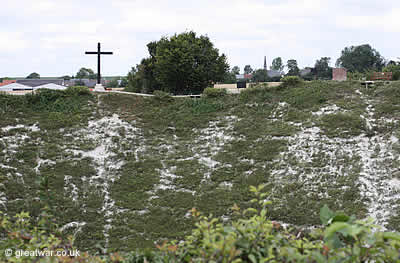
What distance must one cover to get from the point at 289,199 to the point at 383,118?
7165 mm

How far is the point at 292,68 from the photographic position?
69.6 m

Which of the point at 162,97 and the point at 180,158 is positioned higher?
the point at 162,97

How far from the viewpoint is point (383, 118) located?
17438 mm

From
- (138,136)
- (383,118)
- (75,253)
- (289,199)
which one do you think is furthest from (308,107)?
(75,253)

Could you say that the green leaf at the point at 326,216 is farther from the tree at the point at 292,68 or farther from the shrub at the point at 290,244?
the tree at the point at 292,68

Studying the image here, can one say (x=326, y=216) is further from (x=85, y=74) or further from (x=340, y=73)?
(x=85, y=74)

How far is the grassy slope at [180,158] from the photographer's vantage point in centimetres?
1301

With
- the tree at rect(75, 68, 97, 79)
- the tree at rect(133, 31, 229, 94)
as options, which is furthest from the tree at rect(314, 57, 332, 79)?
the tree at rect(75, 68, 97, 79)

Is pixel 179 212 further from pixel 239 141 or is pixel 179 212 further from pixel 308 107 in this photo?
pixel 308 107

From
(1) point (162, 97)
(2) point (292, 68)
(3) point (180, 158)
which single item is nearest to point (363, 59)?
(2) point (292, 68)

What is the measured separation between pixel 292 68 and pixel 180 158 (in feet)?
187

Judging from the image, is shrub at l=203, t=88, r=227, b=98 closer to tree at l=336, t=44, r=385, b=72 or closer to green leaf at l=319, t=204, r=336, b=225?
Result: green leaf at l=319, t=204, r=336, b=225

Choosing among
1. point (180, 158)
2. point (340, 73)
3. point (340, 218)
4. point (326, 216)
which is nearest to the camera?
point (340, 218)

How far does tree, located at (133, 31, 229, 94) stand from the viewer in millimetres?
35156
